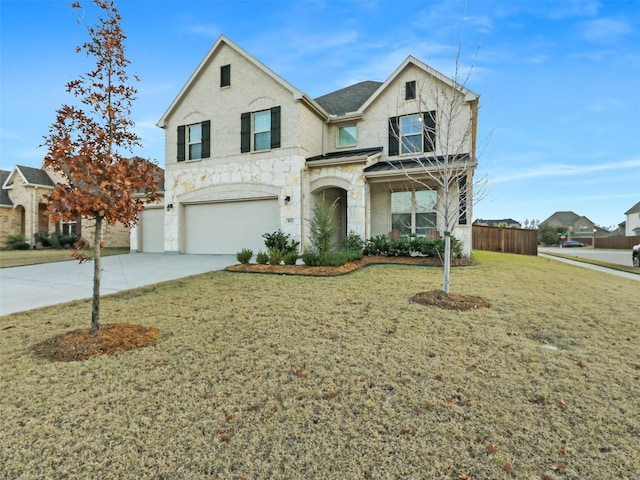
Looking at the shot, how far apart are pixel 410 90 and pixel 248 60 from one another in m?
7.39

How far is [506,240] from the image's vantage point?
20281 millimetres

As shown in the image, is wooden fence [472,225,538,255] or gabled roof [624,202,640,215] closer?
wooden fence [472,225,538,255]

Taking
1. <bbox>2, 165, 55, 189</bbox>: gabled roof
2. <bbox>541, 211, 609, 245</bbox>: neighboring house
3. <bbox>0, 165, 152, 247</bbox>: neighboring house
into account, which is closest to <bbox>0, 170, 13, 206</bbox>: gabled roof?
<bbox>0, 165, 152, 247</bbox>: neighboring house

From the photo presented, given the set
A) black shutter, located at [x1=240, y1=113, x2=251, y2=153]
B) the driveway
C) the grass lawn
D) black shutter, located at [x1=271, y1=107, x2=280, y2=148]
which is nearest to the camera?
the grass lawn

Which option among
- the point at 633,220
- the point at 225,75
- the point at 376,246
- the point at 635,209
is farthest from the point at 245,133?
the point at 633,220

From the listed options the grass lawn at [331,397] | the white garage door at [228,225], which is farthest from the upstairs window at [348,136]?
the grass lawn at [331,397]

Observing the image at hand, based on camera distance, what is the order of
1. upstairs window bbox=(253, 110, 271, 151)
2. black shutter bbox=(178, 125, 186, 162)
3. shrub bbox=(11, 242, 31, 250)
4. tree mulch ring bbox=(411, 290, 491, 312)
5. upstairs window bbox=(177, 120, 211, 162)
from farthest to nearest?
shrub bbox=(11, 242, 31, 250) < black shutter bbox=(178, 125, 186, 162) < upstairs window bbox=(177, 120, 211, 162) < upstairs window bbox=(253, 110, 271, 151) < tree mulch ring bbox=(411, 290, 491, 312)

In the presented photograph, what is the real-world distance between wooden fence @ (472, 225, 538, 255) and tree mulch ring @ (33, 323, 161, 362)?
20.4 meters

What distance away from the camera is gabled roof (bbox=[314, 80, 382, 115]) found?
15625 millimetres

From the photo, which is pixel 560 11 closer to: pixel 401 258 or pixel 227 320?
pixel 401 258

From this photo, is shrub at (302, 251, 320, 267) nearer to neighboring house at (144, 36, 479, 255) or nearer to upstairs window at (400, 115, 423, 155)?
neighboring house at (144, 36, 479, 255)

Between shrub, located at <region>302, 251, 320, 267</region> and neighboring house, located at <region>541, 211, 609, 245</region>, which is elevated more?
neighboring house, located at <region>541, 211, 609, 245</region>

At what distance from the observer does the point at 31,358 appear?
357cm

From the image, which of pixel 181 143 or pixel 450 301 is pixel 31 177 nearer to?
pixel 181 143
